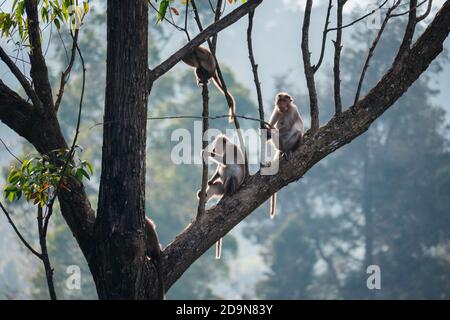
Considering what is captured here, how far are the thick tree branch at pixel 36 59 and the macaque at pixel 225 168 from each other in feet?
10.5

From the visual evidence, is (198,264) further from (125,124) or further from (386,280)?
(125,124)

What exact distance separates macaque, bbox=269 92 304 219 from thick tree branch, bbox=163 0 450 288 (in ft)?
6.87

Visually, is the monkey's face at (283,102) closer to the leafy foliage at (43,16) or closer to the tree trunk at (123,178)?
the leafy foliage at (43,16)

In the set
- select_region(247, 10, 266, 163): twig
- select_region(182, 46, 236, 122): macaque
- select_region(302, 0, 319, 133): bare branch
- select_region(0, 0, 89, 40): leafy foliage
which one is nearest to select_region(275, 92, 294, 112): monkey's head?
select_region(182, 46, 236, 122): macaque

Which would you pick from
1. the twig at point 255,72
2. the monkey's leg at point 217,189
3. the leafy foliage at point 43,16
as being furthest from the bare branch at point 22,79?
the monkey's leg at point 217,189

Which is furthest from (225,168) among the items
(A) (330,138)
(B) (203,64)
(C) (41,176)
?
(C) (41,176)

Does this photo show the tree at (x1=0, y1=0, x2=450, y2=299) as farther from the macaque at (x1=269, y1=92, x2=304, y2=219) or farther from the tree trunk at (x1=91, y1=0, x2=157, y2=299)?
the macaque at (x1=269, y1=92, x2=304, y2=219)

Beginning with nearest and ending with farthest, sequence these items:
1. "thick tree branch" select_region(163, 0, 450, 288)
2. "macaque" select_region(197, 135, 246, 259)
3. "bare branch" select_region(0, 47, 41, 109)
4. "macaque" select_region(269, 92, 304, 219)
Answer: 1. "bare branch" select_region(0, 47, 41, 109)
2. "thick tree branch" select_region(163, 0, 450, 288)
3. "macaque" select_region(269, 92, 304, 219)
4. "macaque" select_region(197, 135, 246, 259)

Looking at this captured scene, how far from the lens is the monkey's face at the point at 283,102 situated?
27.1 ft

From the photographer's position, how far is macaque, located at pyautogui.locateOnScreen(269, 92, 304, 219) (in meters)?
7.58

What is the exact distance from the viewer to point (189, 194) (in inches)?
1359

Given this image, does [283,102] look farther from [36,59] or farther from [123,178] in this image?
[123,178]

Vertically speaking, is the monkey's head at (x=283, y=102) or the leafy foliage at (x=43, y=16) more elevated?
the monkey's head at (x=283, y=102)

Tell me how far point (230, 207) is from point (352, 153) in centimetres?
3170
